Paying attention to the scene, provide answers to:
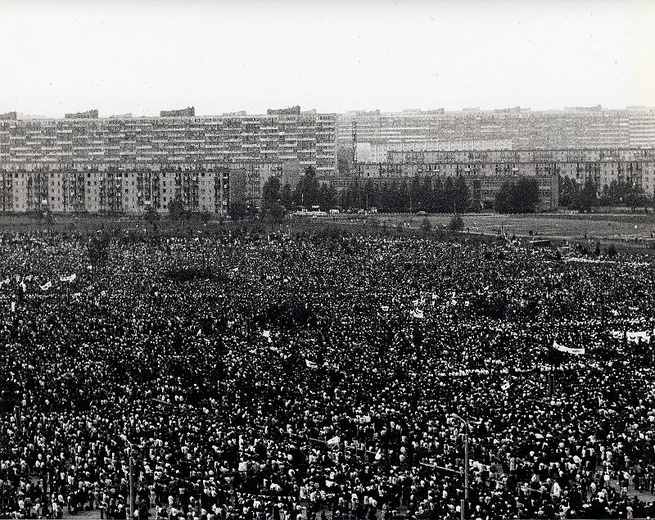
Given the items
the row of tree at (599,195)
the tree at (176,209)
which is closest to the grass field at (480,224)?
the tree at (176,209)

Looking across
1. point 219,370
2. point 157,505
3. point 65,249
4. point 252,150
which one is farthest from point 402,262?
point 252,150

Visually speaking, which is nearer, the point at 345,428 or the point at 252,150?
the point at 345,428

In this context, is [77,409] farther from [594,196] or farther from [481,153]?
[481,153]

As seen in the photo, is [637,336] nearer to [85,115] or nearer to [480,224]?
[480,224]

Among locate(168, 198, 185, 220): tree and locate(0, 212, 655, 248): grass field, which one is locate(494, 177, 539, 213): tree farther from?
locate(168, 198, 185, 220): tree

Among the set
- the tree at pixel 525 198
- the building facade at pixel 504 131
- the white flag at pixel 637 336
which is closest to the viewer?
the white flag at pixel 637 336

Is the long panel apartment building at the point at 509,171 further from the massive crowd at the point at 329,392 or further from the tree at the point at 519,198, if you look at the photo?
the massive crowd at the point at 329,392

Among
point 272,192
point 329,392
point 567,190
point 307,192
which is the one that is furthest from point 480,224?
point 329,392

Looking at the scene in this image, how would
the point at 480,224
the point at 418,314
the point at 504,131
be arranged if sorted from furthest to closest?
the point at 504,131 < the point at 480,224 < the point at 418,314
